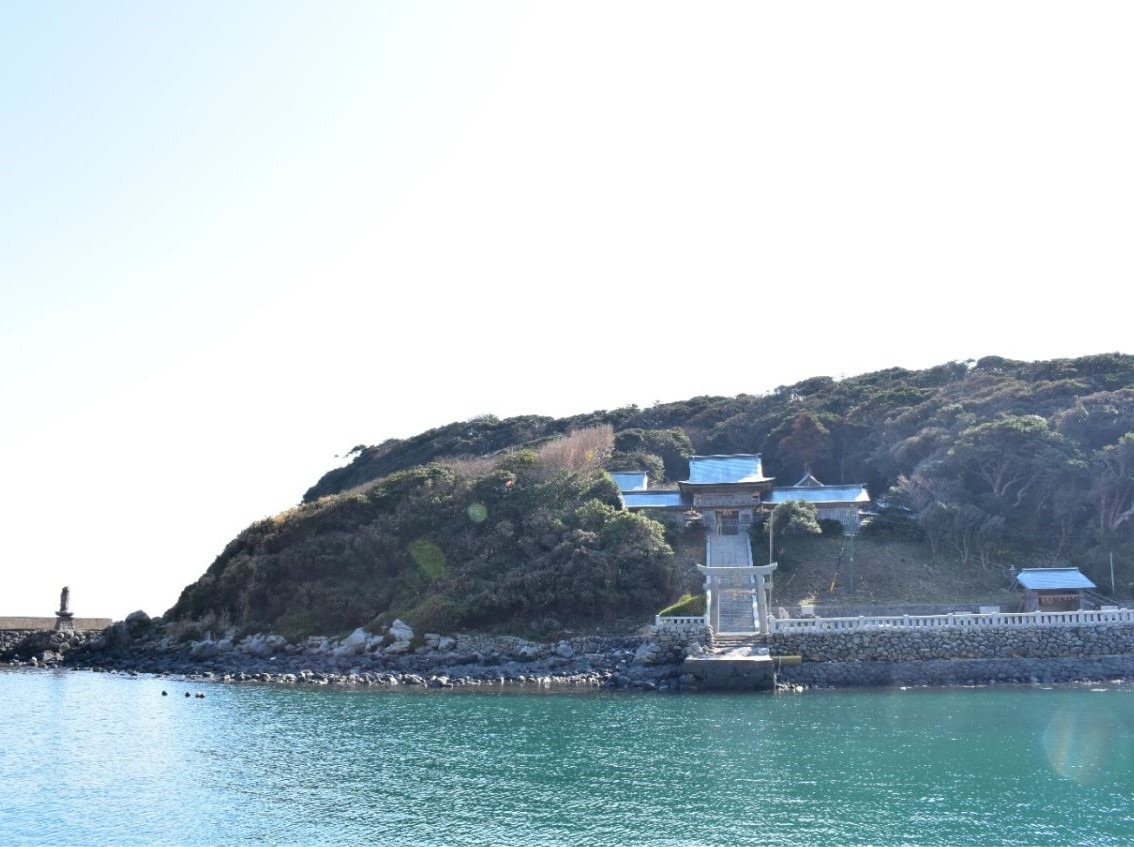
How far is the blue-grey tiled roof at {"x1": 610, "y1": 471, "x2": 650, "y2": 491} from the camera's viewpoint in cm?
5378

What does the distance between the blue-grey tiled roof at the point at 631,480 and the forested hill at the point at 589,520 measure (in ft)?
7.32

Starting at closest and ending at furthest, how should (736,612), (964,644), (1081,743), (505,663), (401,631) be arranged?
(1081,743)
(964,644)
(505,663)
(736,612)
(401,631)

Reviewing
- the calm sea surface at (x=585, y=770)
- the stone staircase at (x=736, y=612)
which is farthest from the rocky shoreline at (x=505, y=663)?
the stone staircase at (x=736, y=612)

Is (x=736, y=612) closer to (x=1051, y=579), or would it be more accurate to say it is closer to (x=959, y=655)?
(x=959, y=655)

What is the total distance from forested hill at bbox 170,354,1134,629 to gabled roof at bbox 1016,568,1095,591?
495 cm

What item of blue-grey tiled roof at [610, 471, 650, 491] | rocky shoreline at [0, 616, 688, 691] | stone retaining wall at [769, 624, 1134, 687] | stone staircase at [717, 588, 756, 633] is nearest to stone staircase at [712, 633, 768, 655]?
stone retaining wall at [769, 624, 1134, 687]

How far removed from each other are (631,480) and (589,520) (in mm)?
12714

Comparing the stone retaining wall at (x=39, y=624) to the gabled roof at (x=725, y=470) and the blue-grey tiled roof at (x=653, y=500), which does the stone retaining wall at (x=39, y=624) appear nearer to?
the blue-grey tiled roof at (x=653, y=500)

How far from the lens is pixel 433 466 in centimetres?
5062

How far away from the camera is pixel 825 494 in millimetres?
48844

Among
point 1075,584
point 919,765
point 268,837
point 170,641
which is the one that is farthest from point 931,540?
point 170,641

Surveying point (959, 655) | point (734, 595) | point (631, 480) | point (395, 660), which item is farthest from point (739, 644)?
point (631, 480)

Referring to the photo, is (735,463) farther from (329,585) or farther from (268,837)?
(268,837)

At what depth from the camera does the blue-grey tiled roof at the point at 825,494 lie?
47.9 meters
